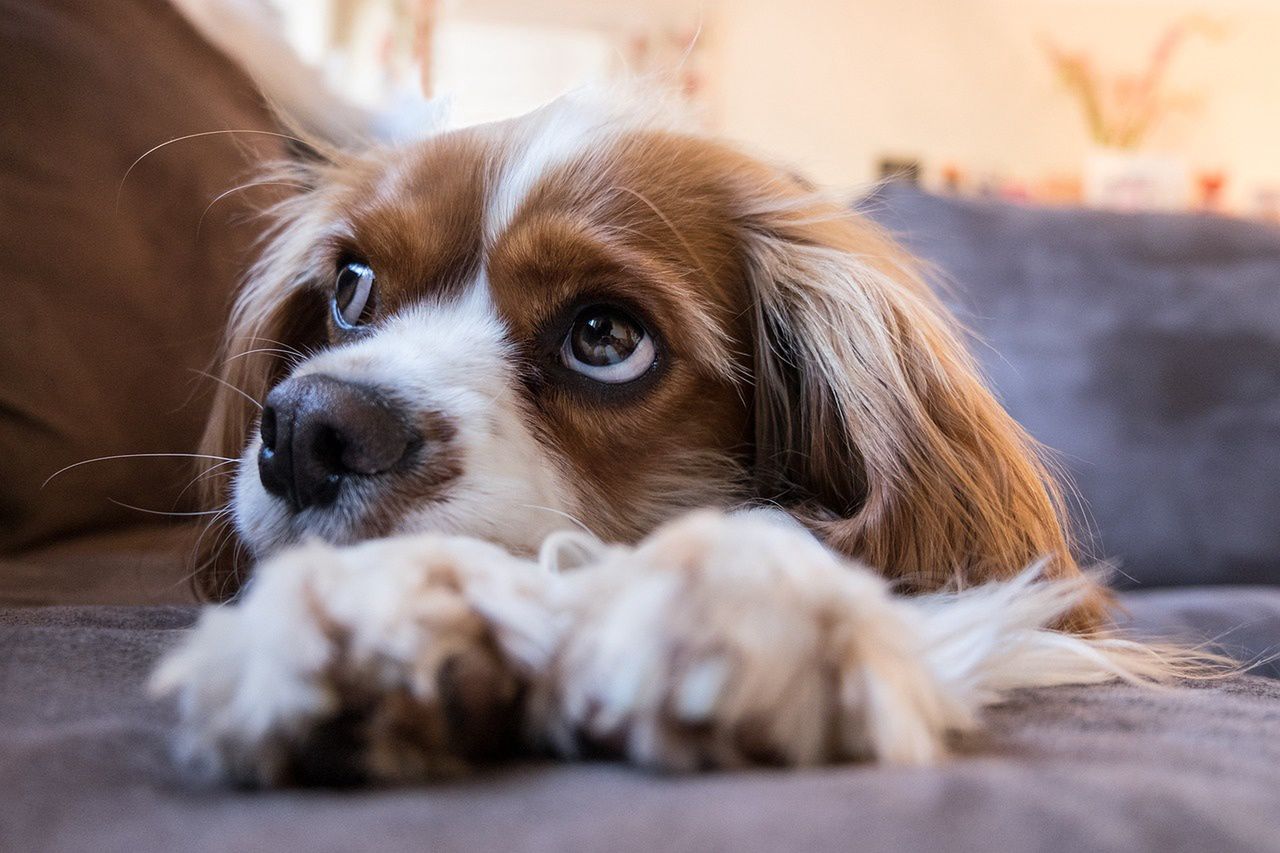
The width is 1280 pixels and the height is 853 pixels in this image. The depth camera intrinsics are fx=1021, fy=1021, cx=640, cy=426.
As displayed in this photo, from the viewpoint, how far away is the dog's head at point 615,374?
3.59 ft

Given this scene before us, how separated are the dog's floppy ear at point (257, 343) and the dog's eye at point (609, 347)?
1.54 feet

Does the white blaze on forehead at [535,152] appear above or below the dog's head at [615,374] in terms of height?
above

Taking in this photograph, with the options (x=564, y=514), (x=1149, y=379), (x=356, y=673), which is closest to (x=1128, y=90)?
(x=1149, y=379)

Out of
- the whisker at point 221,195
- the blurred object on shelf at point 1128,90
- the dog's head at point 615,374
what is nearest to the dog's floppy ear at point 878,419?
the dog's head at point 615,374

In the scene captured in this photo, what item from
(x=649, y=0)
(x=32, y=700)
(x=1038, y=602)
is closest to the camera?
(x=32, y=700)

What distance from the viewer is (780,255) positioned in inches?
54.7

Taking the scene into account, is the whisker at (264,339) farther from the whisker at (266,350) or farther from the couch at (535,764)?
the couch at (535,764)

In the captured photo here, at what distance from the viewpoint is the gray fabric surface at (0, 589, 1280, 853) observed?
52 cm

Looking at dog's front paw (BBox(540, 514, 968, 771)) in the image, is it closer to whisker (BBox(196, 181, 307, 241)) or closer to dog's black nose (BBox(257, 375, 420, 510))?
dog's black nose (BBox(257, 375, 420, 510))

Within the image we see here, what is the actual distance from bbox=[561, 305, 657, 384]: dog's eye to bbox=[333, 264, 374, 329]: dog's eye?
348mm

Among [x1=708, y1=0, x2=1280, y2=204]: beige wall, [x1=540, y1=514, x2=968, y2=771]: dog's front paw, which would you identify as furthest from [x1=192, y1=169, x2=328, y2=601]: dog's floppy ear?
[x1=708, y1=0, x2=1280, y2=204]: beige wall

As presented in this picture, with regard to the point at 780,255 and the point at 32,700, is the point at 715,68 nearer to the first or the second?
the point at 780,255

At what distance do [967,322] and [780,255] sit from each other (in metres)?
1.13

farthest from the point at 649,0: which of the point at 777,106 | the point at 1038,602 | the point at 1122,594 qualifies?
the point at 1038,602
